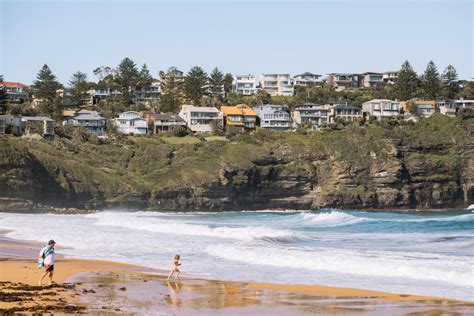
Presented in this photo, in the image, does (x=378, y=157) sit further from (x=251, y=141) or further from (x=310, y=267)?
(x=310, y=267)

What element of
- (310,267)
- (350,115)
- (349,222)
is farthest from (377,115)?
(310,267)

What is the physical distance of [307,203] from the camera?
8650 cm

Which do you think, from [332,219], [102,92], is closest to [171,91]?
[102,92]

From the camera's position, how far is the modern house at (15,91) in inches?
4662

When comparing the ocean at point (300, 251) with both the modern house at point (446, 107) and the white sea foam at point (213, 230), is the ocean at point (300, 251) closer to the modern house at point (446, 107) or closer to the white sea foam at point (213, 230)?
the white sea foam at point (213, 230)

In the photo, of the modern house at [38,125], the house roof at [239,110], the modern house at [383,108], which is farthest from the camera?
→ the modern house at [383,108]

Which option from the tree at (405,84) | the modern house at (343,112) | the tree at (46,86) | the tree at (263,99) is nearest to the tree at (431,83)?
the tree at (405,84)

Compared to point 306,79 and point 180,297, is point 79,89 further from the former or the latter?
point 180,297

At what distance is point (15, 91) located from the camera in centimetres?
12244

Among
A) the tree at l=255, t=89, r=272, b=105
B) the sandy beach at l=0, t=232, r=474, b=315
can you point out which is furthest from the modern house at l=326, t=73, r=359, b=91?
the sandy beach at l=0, t=232, r=474, b=315

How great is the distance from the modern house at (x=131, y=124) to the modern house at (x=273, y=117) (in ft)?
62.0

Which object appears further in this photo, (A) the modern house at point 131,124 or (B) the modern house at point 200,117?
(B) the modern house at point 200,117

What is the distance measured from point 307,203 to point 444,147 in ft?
69.9

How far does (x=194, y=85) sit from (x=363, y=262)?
98218 mm
